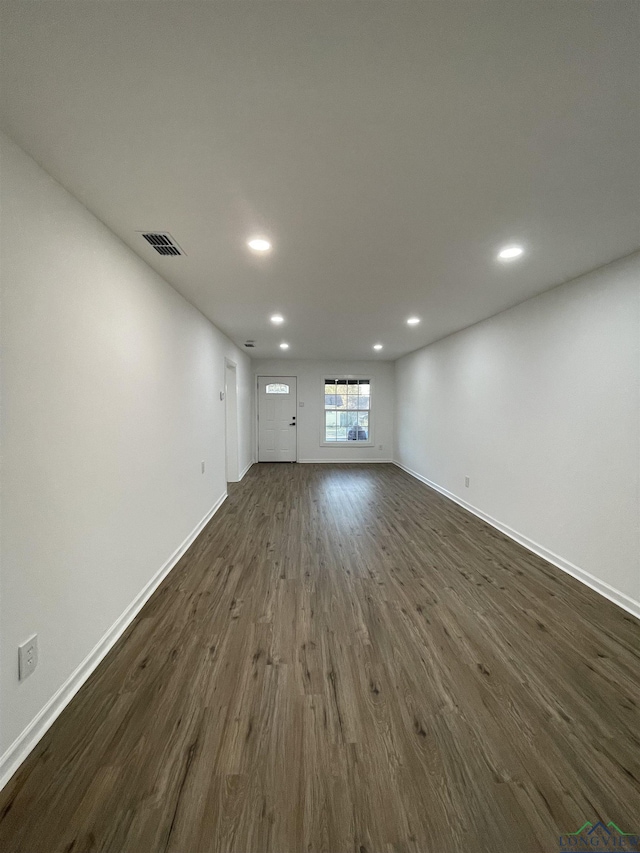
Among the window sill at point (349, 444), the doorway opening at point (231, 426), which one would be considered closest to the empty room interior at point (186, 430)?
the doorway opening at point (231, 426)

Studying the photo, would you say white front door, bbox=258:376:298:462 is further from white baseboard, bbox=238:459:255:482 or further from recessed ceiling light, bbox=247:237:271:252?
recessed ceiling light, bbox=247:237:271:252

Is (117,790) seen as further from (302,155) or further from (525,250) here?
(525,250)

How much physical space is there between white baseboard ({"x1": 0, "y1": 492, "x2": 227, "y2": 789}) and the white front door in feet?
17.0

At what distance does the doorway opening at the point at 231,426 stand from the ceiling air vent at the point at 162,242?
3.20 metres

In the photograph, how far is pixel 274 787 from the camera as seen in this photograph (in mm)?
1144

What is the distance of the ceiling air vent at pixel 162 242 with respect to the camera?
6.37ft

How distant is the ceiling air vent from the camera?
6.37 ft

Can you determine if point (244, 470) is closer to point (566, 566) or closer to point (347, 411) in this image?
point (347, 411)

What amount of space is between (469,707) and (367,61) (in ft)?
8.15

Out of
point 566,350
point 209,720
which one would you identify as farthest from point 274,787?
point 566,350

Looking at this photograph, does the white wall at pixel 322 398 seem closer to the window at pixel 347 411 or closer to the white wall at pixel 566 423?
the window at pixel 347 411

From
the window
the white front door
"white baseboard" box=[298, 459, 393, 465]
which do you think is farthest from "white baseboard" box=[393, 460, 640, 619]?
the white front door

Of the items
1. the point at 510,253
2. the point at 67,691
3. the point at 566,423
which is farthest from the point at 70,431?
the point at 566,423

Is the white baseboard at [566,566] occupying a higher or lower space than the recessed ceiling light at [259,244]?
lower
